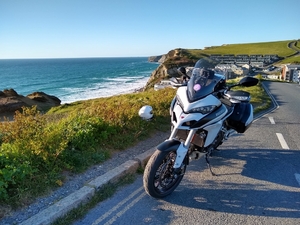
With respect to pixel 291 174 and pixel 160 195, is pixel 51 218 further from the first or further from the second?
pixel 291 174

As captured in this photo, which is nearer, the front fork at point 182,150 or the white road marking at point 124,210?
the white road marking at point 124,210

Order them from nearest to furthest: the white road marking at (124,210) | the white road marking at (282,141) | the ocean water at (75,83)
A: the white road marking at (124,210) → the white road marking at (282,141) → the ocean water at (75,83)

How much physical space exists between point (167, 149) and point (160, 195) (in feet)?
2.08

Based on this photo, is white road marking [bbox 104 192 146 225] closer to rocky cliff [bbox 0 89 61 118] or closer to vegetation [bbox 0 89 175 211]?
vegetation [bbox 0 89 175 211]

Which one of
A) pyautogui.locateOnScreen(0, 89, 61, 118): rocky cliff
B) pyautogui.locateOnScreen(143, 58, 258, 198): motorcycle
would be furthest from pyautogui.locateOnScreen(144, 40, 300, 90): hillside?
pyautogui.locateOnScreen(143, 58, 258, 198): motorcycle

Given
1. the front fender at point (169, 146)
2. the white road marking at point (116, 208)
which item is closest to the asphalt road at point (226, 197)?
the white road marking at point (116, 208)

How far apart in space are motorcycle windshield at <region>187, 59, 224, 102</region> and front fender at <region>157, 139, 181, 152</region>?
580 millimetres

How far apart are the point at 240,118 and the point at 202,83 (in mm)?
1230

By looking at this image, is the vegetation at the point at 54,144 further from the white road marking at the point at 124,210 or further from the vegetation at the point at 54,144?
the white road marking at the point at 124,210

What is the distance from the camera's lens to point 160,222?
2666 millimetres

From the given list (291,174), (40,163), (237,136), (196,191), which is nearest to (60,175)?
(40,163)

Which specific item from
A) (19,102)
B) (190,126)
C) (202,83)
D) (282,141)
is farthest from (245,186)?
(19,102)

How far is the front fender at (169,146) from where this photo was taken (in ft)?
9.73

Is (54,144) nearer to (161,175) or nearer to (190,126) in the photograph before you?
(161,175)
